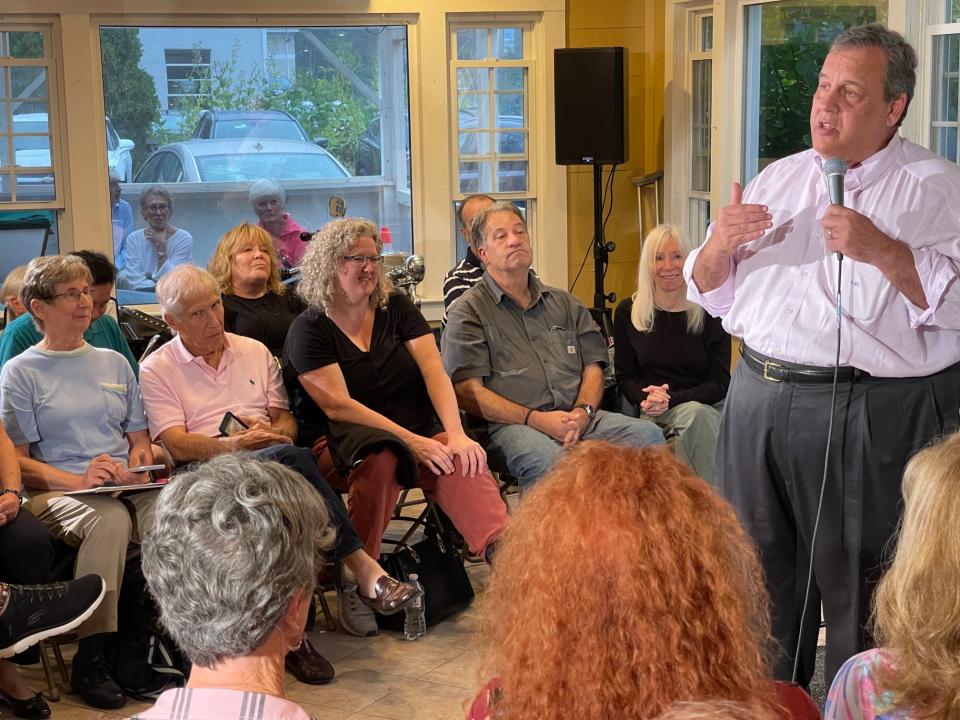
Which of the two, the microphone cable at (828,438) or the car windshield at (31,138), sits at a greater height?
the car windshield at (31,138)

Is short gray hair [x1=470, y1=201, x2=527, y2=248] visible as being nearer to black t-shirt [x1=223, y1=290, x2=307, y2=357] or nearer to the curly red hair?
black t-shirt [x1=223, y1=290, x2=307, y2=357]

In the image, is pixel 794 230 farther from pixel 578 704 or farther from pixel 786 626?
pixel 578 704

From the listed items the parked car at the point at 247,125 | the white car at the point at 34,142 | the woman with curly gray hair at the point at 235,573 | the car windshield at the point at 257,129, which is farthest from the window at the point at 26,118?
the woman with curly gray hair at the point at 235,573

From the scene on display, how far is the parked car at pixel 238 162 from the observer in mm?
6578

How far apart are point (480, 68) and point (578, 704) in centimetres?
585

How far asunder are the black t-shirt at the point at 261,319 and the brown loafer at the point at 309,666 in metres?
1.41

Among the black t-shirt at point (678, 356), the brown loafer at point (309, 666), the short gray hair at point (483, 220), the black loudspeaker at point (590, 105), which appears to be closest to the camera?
the brown loafer at point (309, 666)

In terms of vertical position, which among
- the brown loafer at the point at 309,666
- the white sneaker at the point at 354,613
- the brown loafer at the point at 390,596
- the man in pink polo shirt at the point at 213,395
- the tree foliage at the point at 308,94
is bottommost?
the brown loafer at the point at 309,666

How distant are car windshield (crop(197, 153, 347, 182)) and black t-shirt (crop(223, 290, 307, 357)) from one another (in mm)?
2076

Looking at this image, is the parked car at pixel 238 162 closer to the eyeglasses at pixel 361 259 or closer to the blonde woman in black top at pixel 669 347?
the blonde woman in black top at pixel 669 347

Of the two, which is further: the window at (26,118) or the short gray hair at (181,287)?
the window at (26,118)

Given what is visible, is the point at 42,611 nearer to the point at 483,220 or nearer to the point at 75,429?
the point at 75,429

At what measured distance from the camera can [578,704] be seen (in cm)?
129

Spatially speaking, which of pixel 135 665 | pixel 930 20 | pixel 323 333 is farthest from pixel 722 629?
pixel 930 20
